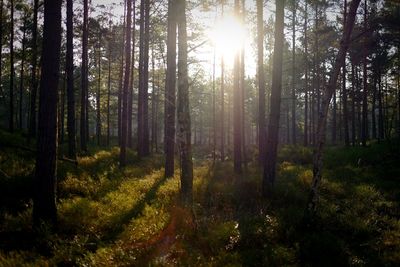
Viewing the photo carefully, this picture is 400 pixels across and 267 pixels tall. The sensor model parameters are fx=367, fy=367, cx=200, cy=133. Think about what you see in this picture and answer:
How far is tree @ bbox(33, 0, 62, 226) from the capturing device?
805 cm

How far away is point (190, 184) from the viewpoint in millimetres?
9547

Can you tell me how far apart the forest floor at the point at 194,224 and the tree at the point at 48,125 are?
50 centimetres

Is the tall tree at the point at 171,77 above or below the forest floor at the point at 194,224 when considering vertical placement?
above

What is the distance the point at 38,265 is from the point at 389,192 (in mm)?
12301

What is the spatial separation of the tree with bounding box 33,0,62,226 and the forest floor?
50 cm

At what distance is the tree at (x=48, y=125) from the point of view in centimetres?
805

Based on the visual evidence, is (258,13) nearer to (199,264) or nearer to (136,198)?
(136,198)

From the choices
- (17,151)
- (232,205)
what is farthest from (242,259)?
(17,151)

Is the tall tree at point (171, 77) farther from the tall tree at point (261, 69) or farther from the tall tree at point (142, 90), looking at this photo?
the tall tree at point (142, 90)

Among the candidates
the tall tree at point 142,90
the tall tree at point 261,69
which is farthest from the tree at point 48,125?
the tall tree at point 142,90

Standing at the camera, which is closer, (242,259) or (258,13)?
(242,259)

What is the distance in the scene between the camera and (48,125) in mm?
8086

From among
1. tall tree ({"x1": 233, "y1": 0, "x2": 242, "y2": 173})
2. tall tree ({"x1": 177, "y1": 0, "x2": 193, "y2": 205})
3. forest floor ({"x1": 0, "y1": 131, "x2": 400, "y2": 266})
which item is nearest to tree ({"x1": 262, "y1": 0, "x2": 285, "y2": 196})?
forest floor ({"x1": 0, "y1": 131, "x2": 400, "y2": 266})

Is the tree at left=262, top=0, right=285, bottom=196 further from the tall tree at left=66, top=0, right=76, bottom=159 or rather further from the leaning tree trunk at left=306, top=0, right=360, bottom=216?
the tall tree at left=66, top=0, right=76, bottom=159
